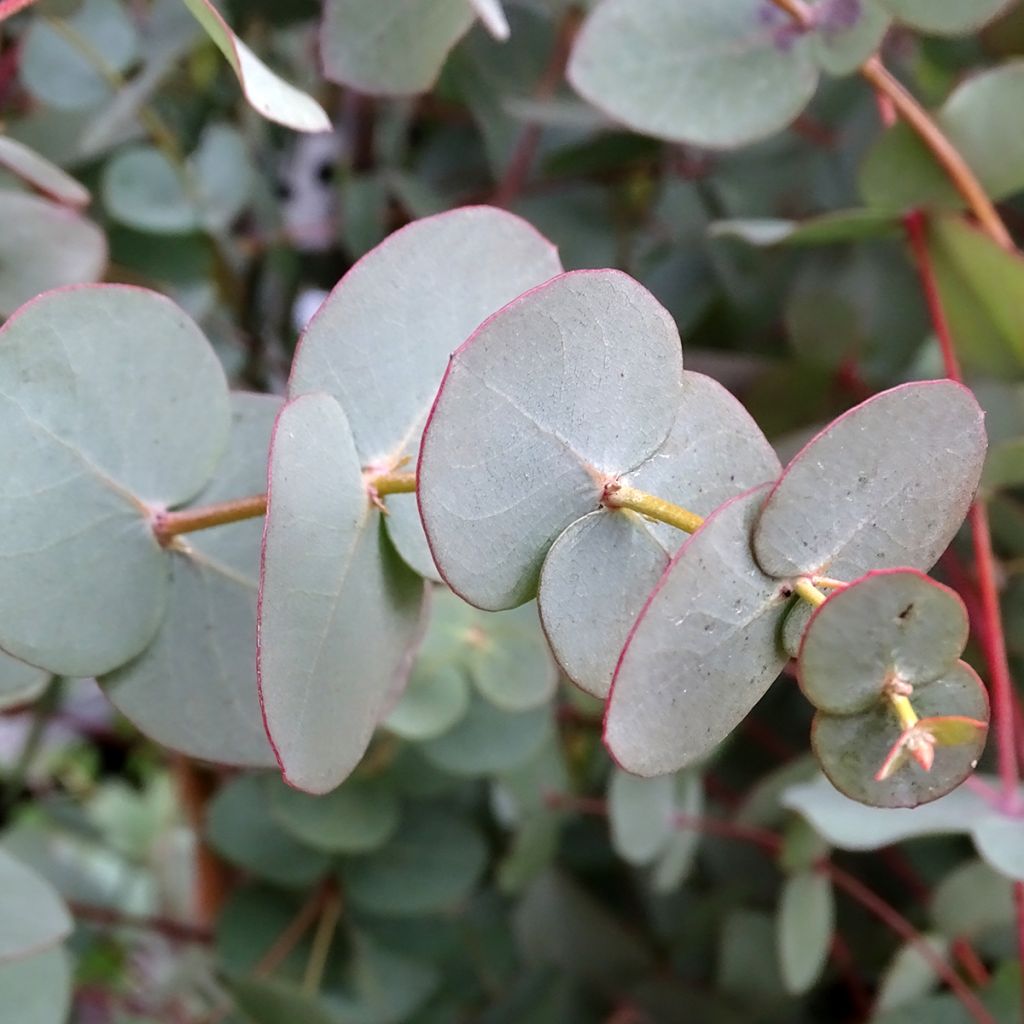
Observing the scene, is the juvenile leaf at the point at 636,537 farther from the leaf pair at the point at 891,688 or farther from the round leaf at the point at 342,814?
the round leaf at the point at 342,814

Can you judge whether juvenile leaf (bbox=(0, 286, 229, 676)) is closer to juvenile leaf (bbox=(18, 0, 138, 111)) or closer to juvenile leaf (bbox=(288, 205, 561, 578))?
juvenile leaf (bbox=(288, 205, 561, 578))

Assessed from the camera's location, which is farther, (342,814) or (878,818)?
(342,814)

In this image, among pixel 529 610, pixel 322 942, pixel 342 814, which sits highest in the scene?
pixel 529 610

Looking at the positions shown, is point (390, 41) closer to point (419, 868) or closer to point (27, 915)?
point (27, 915)

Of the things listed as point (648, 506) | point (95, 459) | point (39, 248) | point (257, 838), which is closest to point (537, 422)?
point (648, 506)

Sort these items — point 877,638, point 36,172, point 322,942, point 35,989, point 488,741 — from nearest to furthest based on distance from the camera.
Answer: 1. point 877,638
2. point 36,172
3. point 35,989
4. point 488,741
5. point 322,942

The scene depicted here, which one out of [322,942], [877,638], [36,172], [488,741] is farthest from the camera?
[322,942]

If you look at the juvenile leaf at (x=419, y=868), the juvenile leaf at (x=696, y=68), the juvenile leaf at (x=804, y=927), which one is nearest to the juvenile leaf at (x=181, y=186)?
the juvenile leaf at (x=696, y=68)
